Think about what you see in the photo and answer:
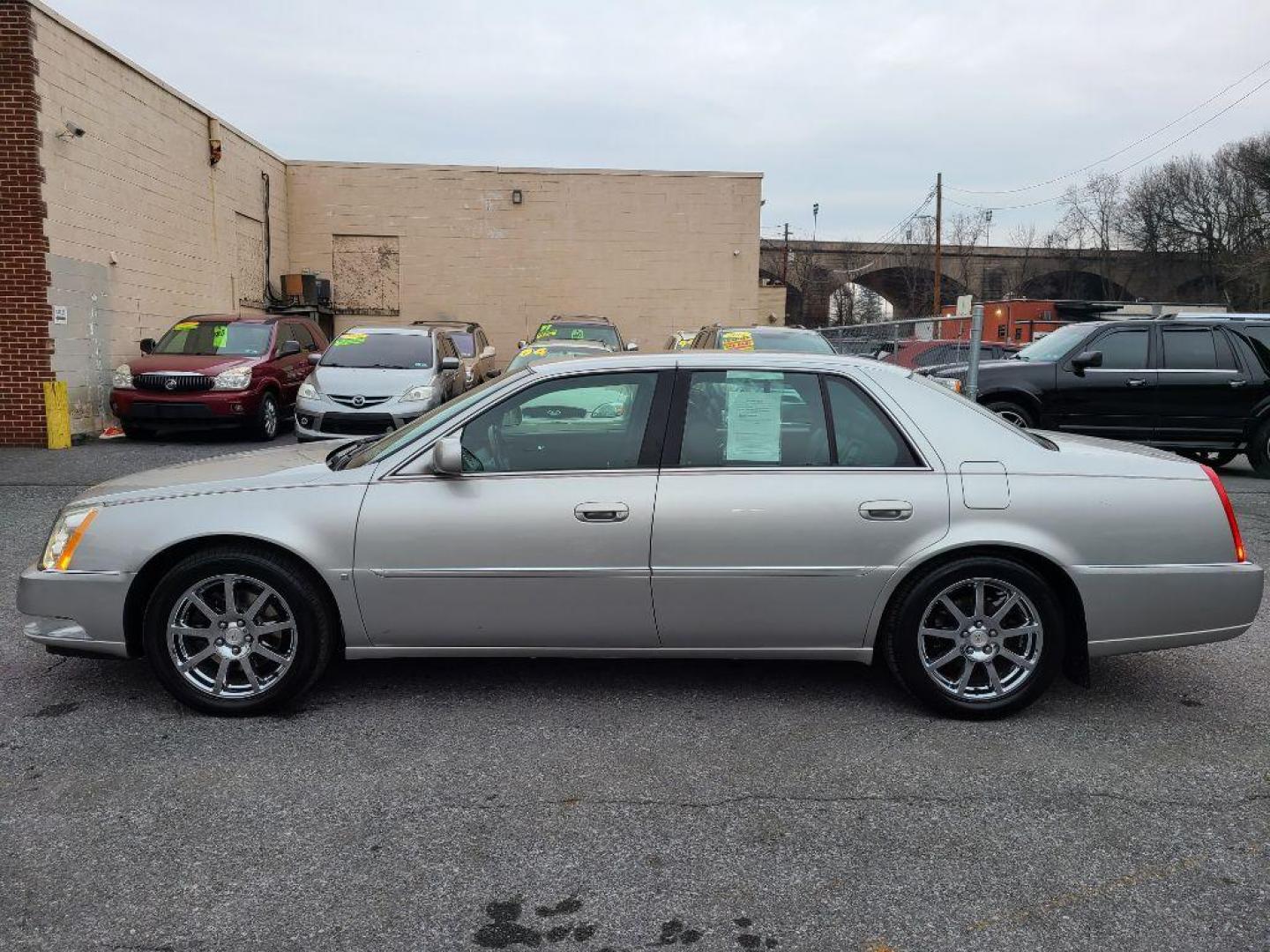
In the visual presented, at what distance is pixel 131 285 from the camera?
1475 centimetres

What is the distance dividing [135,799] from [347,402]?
835 cm

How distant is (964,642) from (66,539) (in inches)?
142

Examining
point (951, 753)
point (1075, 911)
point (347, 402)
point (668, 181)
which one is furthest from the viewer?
point (668, 181)

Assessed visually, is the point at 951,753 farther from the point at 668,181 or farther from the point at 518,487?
the point at 668,181

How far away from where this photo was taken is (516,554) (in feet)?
12.5

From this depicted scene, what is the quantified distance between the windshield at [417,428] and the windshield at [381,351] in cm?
811

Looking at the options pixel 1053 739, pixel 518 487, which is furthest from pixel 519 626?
pixel 1053 739

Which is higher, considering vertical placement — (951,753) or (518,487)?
(518,487)

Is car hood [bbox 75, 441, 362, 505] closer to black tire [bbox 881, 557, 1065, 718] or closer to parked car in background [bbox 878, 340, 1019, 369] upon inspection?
Answer: black tire [bbox 881, 557, 1065, 718]

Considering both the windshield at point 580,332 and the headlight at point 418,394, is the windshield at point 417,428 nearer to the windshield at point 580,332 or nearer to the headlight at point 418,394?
the headlight at point 418,394

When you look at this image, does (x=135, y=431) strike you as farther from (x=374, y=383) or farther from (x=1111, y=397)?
(x=1111, y=397)

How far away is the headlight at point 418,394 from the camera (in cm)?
1123

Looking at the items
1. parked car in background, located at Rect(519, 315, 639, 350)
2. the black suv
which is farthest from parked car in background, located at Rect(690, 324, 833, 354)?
parked car in background, located at Rect(519, 315, 639, 350)

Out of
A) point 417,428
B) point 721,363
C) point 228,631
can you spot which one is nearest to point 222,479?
point 228,631
